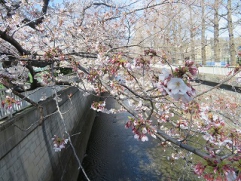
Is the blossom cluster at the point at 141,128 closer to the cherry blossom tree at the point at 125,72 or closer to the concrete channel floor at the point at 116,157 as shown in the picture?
the cherry blossom tree at the point at 125,72

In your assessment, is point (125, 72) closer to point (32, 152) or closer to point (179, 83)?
point (179, 83)

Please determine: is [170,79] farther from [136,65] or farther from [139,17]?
[139,17]

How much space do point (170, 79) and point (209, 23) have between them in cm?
2191

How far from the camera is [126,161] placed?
35.7ft

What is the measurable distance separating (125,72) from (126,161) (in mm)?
8036

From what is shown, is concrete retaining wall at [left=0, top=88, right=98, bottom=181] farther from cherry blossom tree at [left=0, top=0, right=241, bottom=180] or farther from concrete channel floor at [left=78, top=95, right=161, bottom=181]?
concrete channel floor at [left=78, top=95, right=161, bottom=181]

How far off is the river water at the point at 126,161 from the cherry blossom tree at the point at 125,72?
2.61 m

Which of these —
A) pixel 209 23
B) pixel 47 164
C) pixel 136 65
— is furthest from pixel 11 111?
pixel 209 23

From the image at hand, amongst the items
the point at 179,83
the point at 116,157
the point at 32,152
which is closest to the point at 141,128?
the point at 179,83

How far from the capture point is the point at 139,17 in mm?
7918

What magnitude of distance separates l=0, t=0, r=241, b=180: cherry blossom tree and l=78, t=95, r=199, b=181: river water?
2611 mm

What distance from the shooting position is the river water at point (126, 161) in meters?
9.45

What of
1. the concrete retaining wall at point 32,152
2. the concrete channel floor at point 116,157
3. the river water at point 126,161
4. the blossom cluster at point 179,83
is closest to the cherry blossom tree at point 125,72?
the blossom cluster at point 179,83

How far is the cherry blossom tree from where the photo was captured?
6.34 feet
